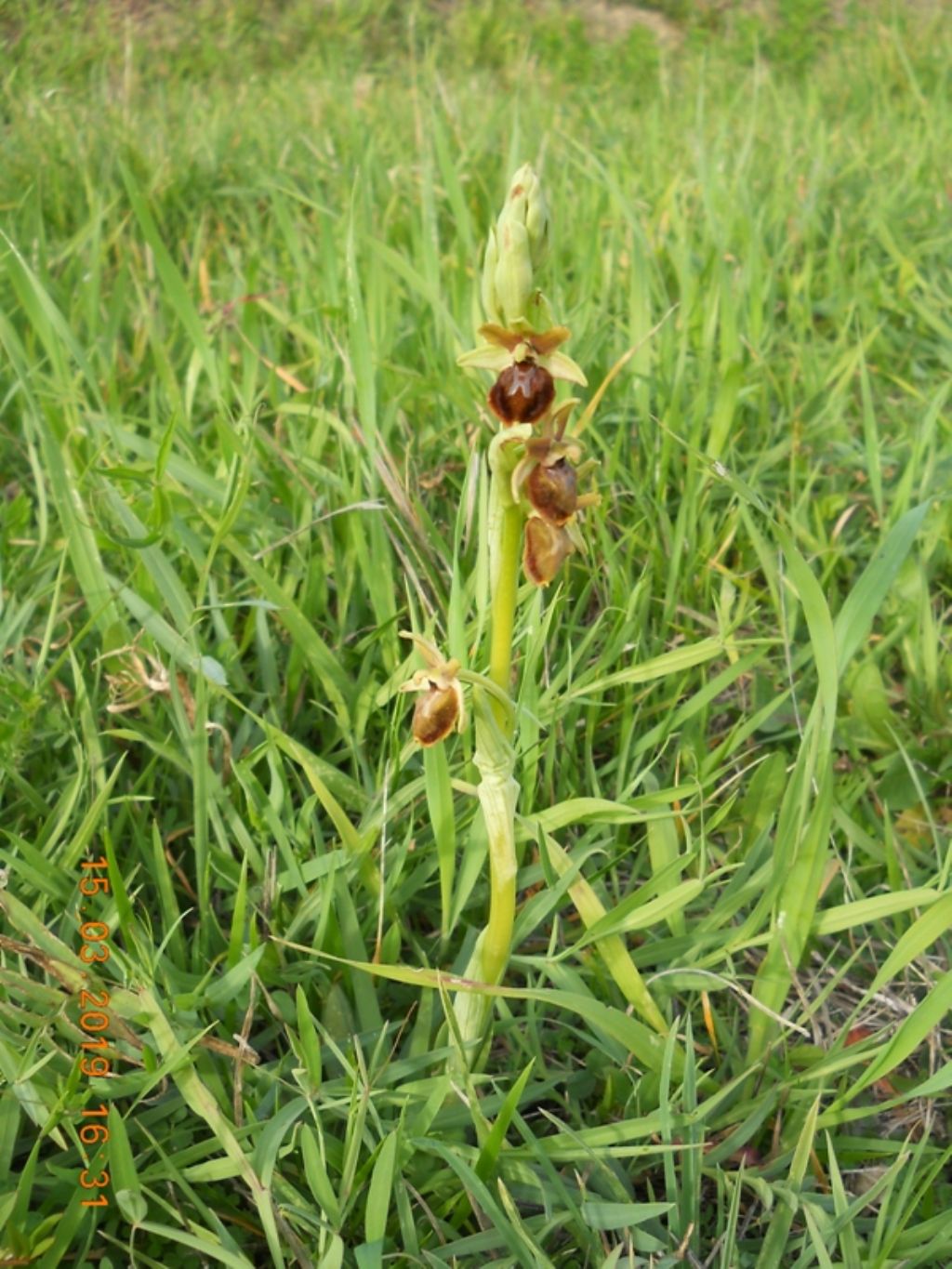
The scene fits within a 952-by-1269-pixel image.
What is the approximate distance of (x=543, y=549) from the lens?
3.43ft

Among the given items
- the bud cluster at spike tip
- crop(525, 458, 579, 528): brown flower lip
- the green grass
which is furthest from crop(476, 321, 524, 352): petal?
the green grass

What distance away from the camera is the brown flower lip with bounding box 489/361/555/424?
100cm

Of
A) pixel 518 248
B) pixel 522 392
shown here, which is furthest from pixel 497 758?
pixel 518 248

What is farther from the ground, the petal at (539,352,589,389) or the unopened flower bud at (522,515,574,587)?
the petal at (539,352,589,389)

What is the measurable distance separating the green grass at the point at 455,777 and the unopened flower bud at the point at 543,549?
25cm

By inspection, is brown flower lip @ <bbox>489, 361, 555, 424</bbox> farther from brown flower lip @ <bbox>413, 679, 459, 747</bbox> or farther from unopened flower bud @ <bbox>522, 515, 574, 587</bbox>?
brown flower lip @ <bbox>413, 679, 459, 747</bbox>

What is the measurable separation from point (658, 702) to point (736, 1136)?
0.63 m

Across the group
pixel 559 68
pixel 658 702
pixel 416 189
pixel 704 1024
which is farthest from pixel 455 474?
pixel 559 68

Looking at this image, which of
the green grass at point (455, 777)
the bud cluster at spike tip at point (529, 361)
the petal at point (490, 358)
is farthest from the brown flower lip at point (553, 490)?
the green grass at point (455, 777)

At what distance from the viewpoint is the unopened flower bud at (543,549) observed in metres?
1.04

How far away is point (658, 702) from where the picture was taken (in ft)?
5.51

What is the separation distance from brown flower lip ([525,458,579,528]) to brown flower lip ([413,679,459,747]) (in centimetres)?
18

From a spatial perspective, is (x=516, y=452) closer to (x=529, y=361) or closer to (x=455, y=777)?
(x=529, y=361)

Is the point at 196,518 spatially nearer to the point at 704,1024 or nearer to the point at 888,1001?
the point at 704,1024
